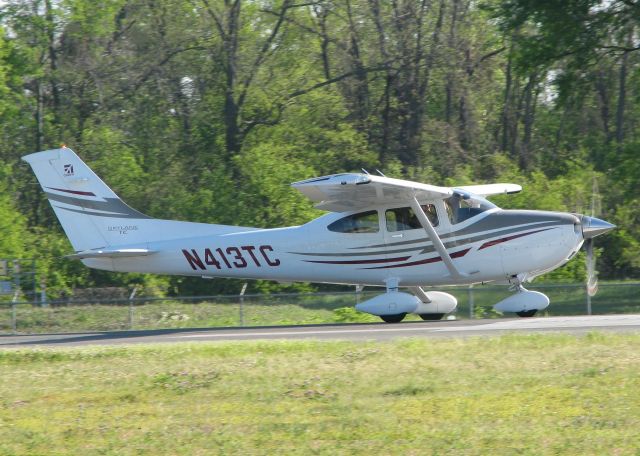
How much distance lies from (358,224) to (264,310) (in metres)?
4.57

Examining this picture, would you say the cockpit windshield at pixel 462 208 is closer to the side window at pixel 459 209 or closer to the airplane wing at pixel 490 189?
the side window at pixel 459 209

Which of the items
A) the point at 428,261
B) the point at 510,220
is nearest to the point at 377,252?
the point at 428,261

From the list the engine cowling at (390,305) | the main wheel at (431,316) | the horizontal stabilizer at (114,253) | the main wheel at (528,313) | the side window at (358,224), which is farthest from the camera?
the main wheel at (431,316)

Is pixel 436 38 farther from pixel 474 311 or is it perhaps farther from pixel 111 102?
pixel 474 311

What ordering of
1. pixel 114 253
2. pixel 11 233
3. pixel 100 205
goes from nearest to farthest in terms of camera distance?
pixel 114 253 < pixel 100 205 < pixel 11 233

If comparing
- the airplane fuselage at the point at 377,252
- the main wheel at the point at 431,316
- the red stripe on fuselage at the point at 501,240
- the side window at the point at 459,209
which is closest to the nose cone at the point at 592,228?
the airplane fuselage at the point at 377,252

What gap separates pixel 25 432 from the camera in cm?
984

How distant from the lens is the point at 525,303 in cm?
1823

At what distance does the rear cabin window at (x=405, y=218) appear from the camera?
1894 centimetres

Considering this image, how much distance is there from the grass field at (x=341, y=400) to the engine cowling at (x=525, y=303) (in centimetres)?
466

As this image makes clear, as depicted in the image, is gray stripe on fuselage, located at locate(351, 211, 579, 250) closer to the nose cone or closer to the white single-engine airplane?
the white single-engine airplane

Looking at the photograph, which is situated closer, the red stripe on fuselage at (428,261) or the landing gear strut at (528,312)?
the landing gear strut at (528,312)

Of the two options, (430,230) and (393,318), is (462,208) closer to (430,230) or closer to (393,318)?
(430,230)

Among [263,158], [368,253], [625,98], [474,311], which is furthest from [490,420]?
[625,98]
